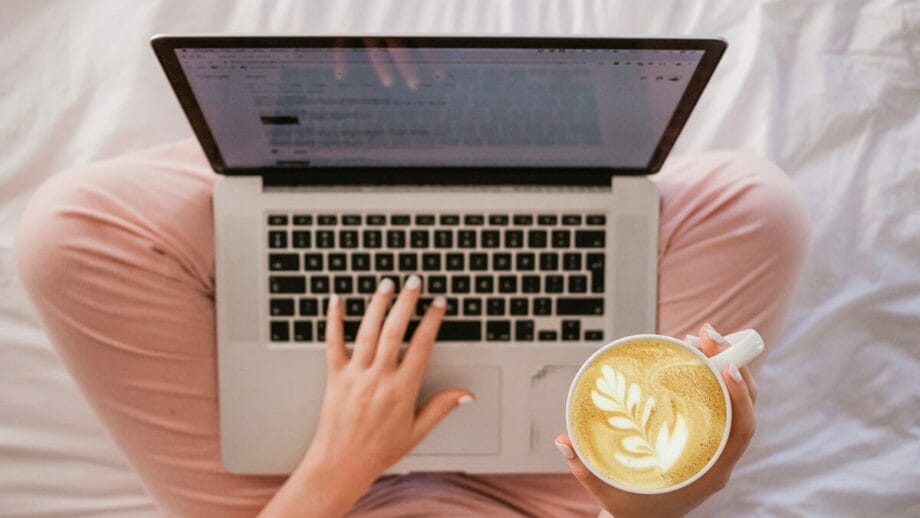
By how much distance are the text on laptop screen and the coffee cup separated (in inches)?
9.8

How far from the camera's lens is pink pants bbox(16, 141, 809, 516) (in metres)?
0.84

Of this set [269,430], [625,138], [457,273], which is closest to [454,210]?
[457,273]

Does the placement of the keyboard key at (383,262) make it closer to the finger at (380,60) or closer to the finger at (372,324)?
the finger at (372,324)

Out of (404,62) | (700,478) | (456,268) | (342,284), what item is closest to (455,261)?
(456,268)

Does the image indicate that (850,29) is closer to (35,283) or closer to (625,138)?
(625,138)

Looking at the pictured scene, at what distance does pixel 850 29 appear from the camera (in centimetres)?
105

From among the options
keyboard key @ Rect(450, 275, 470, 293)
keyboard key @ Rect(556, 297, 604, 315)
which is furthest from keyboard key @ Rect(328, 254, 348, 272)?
keyboard key @ Rect(556, 297, 604, 315)

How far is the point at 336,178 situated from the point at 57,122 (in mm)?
389

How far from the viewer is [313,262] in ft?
2.84

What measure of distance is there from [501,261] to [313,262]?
183 millimetres

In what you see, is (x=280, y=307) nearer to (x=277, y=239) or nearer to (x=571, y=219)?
(x=277, y=239)

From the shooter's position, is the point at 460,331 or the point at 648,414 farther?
the point at 460,331

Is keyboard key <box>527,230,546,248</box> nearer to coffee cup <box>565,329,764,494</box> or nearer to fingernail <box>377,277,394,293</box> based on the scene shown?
fingernail <box>377,277,394,293</box>

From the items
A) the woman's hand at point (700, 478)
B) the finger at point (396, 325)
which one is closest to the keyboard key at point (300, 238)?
the finger at point (396, 325)
